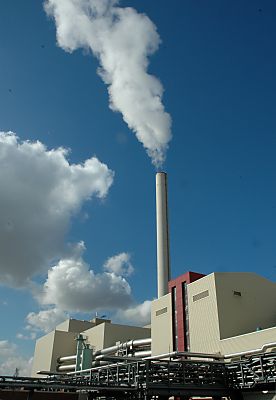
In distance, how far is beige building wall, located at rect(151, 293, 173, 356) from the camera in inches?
1603

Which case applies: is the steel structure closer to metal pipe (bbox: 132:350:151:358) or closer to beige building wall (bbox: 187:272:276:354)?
beige building wall (bbox: 187:272:276:354)

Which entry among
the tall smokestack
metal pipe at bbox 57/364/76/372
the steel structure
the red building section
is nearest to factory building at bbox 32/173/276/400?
the red building section

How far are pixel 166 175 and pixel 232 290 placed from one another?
28.5m

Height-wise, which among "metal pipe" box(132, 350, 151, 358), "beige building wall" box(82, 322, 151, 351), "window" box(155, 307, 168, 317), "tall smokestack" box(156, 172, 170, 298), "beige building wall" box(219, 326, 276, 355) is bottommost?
"beige building wall" box(219, 326, 276, 355)

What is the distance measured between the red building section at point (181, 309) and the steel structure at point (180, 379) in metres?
12.5

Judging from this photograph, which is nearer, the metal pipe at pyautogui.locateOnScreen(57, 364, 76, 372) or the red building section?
the red building section

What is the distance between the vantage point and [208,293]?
35.7 meters

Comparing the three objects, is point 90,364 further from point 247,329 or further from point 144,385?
point 144,385

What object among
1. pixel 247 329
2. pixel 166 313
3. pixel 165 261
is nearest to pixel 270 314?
pixel 247 329

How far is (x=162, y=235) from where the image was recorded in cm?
5519

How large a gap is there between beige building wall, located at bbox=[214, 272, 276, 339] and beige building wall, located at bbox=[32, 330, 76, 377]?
40324 mm

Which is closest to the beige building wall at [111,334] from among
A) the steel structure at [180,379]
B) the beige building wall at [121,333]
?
the beige building wall at [121,333]

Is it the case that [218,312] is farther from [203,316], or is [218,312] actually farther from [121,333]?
[121,333]

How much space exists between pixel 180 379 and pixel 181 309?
1663 centimetres
